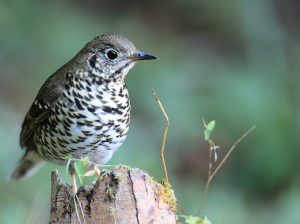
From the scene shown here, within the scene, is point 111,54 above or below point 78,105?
above

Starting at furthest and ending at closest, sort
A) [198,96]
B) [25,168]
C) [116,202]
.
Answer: [198,96] → [25,168] → [116,202]

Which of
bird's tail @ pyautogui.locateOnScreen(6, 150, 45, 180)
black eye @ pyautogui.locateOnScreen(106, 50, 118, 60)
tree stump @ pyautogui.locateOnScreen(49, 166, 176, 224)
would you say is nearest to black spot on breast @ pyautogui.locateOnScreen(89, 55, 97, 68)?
black eye @ pyautogui.locateOnScreen(106, 50, 118, 60)

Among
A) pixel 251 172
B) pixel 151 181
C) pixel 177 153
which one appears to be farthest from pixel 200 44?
pixel 151 181

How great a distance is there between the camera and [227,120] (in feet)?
14.0

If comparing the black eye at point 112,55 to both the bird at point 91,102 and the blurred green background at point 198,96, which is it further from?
the blurred green background at point 198,96

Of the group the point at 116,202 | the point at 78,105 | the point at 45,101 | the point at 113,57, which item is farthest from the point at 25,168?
the point at 116,202

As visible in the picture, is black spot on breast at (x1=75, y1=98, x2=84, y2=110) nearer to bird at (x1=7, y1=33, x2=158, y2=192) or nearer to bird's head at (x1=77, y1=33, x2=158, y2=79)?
bird at (x1=7, y1=33, x2=158, y2=192)

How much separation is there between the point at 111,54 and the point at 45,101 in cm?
58

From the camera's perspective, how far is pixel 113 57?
228cm

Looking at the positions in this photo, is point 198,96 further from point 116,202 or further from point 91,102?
point 116,202

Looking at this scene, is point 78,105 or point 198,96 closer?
point 78,105

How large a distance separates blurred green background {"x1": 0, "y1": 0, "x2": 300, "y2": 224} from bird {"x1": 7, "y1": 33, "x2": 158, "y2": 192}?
1.26 m

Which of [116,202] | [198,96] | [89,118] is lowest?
[116,202]

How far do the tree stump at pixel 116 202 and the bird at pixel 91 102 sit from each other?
1.88 ft
